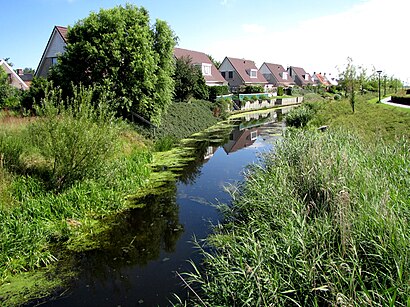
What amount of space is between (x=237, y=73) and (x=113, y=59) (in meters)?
39.7

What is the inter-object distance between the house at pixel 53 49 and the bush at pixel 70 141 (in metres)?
19.6

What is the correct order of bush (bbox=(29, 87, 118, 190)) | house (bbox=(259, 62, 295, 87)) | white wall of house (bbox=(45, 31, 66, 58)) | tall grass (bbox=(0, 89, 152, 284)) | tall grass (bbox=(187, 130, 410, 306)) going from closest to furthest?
tall grass (bbox=(187, 130, 410, 306)) → tall grass (bbox=(0, 89, 152, 284)) → bush (bbox=(29, 87, 118, 190)) → white wall of house (bbox=(45, 31, 66, 58)) → house (bbox=(259, 62, 295, 87))

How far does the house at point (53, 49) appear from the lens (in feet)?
86.0

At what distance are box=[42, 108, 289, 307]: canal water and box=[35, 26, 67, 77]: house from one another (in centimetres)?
1964

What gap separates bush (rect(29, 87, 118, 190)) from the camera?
8648 millimetres

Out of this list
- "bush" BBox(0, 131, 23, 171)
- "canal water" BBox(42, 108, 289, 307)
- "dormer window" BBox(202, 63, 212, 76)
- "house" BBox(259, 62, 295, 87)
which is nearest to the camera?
"canal water" BBox(42, 108, 289, 307)

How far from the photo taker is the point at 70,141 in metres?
8.76

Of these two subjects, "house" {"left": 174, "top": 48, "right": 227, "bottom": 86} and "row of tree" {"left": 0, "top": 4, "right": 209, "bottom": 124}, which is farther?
"house" {"left": 174, "top": 48, "right": 227, "bottom": 86}

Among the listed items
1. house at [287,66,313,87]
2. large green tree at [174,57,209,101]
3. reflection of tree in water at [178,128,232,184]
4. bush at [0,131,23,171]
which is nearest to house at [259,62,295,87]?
house at [287,66,313,87]

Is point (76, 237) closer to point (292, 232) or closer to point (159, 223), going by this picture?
point (159, 223)

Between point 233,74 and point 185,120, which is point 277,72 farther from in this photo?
point 185,120

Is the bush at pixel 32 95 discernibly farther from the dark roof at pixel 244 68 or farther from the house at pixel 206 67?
the dark roof at pixel 244 68

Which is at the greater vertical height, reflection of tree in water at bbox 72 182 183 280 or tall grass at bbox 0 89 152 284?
tall grass at bbox 0 89 152 284

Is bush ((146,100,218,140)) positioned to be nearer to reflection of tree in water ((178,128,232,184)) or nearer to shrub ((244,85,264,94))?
reflection of tree in water ((178,128,232,184))
